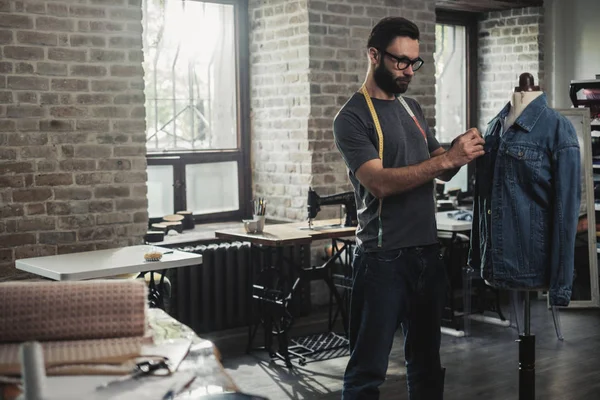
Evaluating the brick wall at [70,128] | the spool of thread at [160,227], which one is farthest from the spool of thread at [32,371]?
the spool of thread at [160,227]

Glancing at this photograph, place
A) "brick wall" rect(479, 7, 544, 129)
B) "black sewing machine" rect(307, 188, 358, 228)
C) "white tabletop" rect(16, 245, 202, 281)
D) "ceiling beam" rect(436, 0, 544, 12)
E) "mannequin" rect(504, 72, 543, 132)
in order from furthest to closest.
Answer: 1. "brick wall" rect(479, 7, 544, 129)
2. "ceiling beam" rect(436, 0, 544, 12)
3. "black sewing machine" rect(307, 188, 358, 228)
4. "white tabletop" rect(16, 245, 202, 281)
5. "mannequin" rect(504, 72, 543, 132)

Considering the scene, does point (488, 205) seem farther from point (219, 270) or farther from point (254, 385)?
point (219, 270)

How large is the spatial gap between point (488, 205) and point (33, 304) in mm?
1745

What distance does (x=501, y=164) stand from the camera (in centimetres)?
307

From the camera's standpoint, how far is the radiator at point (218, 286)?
218 inches

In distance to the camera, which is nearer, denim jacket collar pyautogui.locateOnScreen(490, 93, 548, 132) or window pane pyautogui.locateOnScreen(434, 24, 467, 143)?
denim jacket collar pyautogui.locateOnScreen(490, 93, 548, 132)

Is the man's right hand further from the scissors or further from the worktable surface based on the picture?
the worktable surface

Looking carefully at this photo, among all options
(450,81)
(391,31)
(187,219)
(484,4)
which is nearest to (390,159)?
(391,31)

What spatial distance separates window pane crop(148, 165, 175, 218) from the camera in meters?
6.02

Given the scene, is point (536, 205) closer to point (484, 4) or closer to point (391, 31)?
point (391, 31)

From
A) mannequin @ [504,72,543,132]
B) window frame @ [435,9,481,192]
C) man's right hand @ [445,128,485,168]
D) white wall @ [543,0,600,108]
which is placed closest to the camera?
man's right hand @ [445,128,485,168]

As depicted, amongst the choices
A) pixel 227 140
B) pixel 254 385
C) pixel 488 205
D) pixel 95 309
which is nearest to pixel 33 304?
pixel 95 309

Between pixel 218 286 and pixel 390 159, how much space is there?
2.94 meters

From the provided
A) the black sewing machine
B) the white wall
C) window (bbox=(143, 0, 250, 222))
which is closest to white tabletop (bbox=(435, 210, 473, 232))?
the black sewing machine
